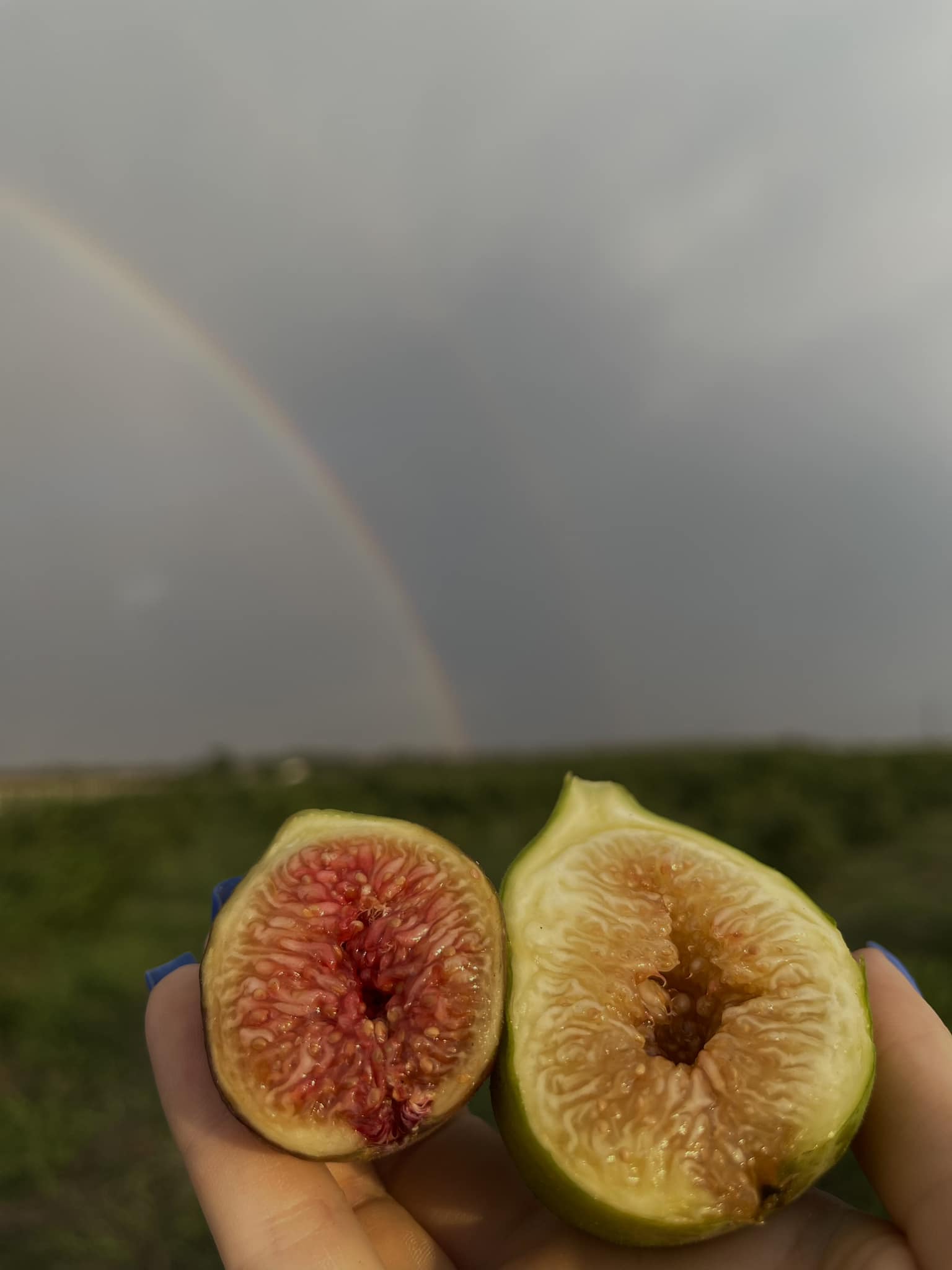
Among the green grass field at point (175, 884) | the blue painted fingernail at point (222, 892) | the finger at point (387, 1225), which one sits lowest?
the green grass field at point (175, 884)

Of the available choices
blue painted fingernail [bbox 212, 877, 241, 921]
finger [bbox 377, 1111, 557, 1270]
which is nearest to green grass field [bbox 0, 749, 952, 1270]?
finger [bbox 377, 1111, 557, 1270]

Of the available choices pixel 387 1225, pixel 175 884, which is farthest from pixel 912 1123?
pixel 175 884

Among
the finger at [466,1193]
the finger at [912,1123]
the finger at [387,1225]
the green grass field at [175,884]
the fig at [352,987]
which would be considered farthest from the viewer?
the green grass field at [175,884]

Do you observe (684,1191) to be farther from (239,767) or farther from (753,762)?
(239,767)

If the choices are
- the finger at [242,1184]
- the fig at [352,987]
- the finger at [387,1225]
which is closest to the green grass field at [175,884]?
the finger at [387,1225]

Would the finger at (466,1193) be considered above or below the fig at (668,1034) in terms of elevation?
below

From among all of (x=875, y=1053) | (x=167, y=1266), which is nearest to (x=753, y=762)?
(x=167, y=1266)

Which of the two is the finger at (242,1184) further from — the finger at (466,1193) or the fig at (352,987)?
the finger at (466,1193)
